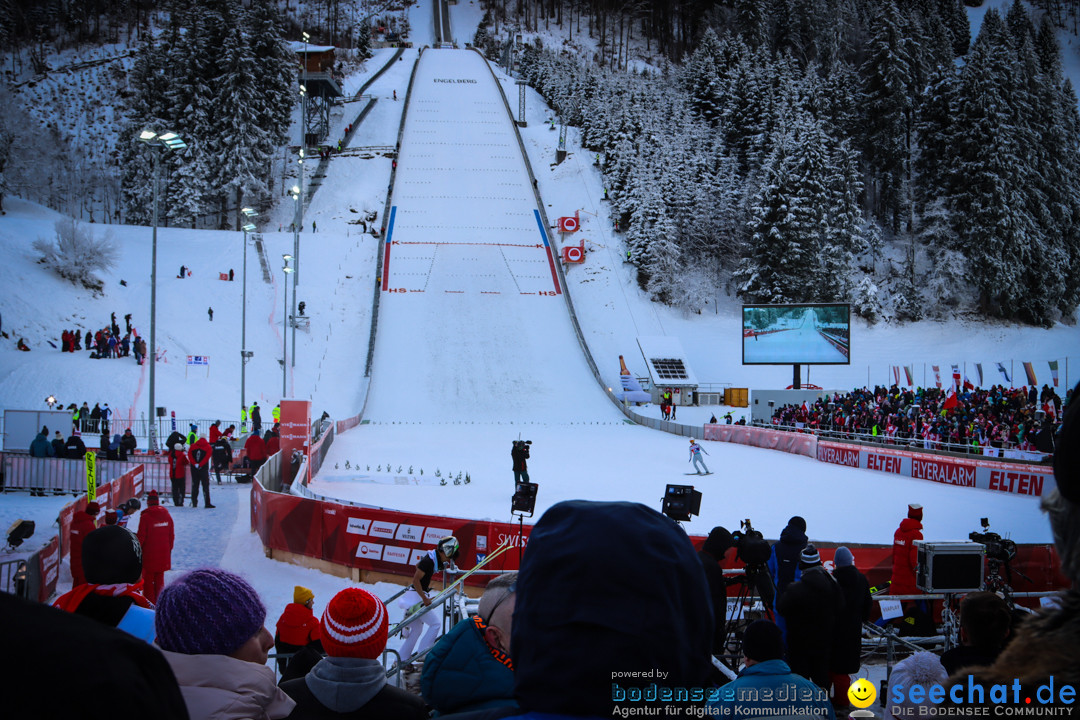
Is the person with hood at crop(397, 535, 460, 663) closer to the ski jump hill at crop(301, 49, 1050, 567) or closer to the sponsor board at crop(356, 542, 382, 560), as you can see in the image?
the ski jump hill at crop(301, 49, 1050, 567)

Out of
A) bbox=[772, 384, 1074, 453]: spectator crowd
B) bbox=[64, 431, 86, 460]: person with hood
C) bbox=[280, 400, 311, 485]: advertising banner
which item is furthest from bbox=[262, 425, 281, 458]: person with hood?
bbox=[772, 384, 1074, 453]: spectator crowd

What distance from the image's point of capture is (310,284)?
138 feet

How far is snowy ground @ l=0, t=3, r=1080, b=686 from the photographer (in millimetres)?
15586

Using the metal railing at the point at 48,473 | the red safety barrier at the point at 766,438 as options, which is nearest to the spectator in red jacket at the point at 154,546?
the metal railing at the point at 48,473

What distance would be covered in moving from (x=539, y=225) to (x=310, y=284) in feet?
52.7

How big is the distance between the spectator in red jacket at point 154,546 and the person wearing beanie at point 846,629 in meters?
7.97

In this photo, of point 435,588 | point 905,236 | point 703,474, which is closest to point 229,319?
point 703,474

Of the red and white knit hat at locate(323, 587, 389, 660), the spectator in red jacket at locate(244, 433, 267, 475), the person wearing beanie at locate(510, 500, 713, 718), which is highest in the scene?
the person wearing beanie at locate(510, 500, 713, 718)

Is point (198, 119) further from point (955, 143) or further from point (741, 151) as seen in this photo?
point (955, 143)

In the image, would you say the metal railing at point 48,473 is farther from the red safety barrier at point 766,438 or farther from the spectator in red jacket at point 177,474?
the red safety barrier at point 766,438

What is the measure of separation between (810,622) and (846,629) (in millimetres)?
572

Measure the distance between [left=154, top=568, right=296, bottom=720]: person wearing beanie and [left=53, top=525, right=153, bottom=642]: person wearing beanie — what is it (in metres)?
1.59

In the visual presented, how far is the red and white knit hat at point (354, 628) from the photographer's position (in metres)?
2.83

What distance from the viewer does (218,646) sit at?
2416mm
